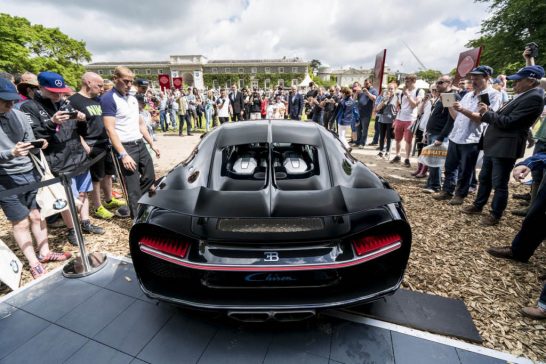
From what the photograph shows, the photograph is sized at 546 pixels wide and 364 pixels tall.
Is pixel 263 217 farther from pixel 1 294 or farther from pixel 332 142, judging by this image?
pixel 1 294

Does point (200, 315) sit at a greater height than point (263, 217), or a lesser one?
lesser

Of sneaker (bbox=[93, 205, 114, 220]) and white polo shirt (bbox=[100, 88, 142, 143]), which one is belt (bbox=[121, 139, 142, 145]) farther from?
sneaker (bbox=[93, 205, 114, 220])

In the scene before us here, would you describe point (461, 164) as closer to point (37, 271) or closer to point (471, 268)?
point (471, 268)

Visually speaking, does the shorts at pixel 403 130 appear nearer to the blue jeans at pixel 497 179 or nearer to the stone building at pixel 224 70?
the blue jeans at pixel 497 179

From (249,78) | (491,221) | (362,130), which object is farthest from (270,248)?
(249,78)

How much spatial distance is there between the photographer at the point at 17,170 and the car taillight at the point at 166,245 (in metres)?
1.56

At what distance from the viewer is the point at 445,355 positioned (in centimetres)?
167

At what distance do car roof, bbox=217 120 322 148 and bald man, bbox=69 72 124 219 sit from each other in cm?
205

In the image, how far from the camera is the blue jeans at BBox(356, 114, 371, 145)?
27.3 ft

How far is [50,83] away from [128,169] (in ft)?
Result: 3.82

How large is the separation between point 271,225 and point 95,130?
3.36 m

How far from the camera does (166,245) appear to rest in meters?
1.51

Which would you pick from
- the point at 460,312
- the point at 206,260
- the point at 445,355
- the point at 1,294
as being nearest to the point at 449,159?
the point at 460,312

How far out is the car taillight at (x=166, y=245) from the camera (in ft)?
4.82
